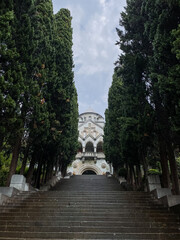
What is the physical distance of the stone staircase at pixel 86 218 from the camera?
5125 millimetres

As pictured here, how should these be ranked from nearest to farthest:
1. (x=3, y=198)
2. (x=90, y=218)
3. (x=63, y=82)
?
(x=90, y=218), (x=3, y=198), (x=63, y=82)

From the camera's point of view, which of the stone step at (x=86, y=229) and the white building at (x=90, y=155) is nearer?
the stone step at (x=86, y=229)

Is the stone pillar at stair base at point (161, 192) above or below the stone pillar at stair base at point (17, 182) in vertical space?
below

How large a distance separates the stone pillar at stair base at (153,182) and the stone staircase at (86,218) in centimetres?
74

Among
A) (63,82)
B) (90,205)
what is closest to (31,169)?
(90,205)

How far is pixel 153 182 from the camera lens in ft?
28.8

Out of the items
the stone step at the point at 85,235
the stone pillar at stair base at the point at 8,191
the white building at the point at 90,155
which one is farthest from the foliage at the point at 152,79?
the white building at the point at 90,155

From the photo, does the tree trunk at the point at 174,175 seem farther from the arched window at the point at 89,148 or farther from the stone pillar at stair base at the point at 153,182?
the arched window at the point at 89,148

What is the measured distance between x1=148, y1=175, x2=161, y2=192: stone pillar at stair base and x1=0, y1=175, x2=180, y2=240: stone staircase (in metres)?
0.74

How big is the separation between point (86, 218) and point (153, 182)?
415cm

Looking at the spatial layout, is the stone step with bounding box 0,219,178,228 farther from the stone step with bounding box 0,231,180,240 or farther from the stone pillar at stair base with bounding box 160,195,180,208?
the stone pillar at stair base with bounding box 160,195,180,208

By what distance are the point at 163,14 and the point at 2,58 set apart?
5473 millimetres

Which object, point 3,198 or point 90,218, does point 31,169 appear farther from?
point 90,218

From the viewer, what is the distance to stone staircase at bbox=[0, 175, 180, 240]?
5125mm
